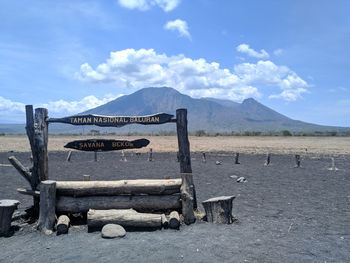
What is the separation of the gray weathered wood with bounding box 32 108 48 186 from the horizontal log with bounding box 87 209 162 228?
1861 millimetres

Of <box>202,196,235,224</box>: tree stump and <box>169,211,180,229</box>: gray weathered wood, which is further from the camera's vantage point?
<box>202,196,235,224</box>: tree stump

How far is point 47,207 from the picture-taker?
9.20 m

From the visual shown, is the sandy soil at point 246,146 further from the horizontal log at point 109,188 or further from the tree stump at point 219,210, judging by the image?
the horizontal log at point 109,188

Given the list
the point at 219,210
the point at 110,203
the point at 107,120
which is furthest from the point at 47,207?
the point at 219,210

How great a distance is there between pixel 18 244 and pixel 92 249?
1.74 meters

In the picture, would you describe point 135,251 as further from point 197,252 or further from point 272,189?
point 272,189

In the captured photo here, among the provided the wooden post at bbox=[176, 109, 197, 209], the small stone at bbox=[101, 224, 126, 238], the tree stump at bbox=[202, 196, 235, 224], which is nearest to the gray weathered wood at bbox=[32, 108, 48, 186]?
the small stone at bbox=[101, 224, 126, 238]

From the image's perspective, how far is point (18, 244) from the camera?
27.1 ft

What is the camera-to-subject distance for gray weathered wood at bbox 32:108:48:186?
389 inches

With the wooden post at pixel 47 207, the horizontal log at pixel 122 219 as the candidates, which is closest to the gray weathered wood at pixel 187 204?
the horizontal log at pixel 122 219

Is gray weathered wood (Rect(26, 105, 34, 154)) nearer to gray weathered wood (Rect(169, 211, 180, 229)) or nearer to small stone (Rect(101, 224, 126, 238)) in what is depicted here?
small stone (Rect(101, 224, 126, 238))

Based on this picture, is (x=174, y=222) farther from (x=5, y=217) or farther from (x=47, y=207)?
(x=5, y=217)

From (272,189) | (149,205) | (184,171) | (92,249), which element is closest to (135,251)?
(92,249)

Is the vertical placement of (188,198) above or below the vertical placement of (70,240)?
above
